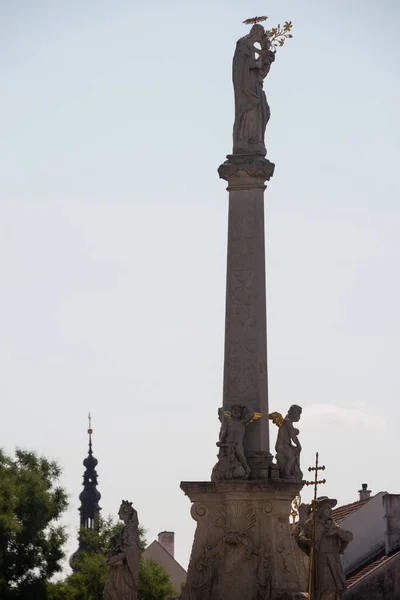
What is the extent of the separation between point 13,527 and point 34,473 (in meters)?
2.84

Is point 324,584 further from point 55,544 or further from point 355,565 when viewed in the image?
point 55,544

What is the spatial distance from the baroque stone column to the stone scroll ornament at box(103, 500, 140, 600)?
1.88 meters

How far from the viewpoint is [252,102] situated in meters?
30.7

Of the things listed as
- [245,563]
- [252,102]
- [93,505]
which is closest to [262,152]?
[252,102]

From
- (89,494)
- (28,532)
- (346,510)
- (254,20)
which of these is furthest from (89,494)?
(254,20)

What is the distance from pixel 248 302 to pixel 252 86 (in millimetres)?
3370

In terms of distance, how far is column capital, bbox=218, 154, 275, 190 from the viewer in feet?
98.9

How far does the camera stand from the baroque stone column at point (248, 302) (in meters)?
29.3

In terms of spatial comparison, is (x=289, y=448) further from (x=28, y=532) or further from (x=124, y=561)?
(x=28, y=532)

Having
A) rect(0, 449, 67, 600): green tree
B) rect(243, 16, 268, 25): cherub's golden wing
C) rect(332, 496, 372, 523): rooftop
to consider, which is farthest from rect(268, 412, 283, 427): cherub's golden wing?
rect(0, 449, 67, 600): green tree

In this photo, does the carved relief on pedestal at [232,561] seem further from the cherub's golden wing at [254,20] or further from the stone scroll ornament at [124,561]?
the cherub's golden wing at [254,20]

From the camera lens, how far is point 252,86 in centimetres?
3075

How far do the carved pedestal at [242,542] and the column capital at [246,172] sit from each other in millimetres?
4516

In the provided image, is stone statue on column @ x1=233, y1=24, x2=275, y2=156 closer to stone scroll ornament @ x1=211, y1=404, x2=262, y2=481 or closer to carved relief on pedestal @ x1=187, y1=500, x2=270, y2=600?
stone scroll ornament @ x1=211, y1=404, x2=262, y2=481
